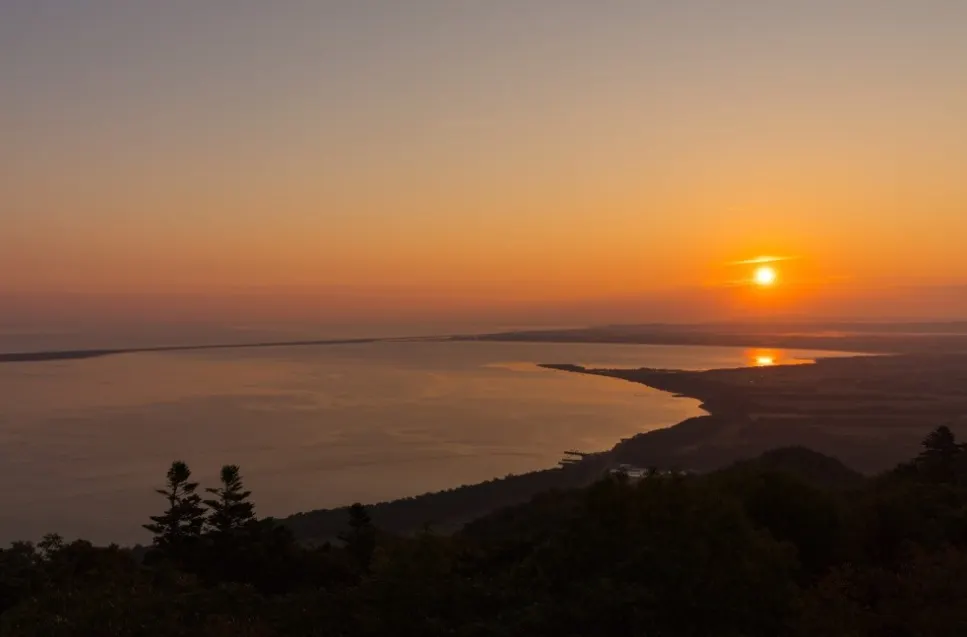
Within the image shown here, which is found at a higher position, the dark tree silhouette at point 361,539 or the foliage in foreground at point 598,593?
the foliage in foreground at point 598,593

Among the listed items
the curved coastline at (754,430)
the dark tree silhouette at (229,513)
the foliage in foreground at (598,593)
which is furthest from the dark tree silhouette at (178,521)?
the curved coastline at (754,430)

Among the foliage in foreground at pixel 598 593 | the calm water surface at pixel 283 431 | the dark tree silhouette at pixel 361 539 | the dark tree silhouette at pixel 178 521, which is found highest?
the foliage in foreground at pixel 598 593

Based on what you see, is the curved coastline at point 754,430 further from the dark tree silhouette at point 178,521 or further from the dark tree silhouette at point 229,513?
the dark tree silhouette at point 229,513

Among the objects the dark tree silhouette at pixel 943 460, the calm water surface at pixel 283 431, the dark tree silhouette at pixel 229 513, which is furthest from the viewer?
the calm water surface at pixel 283 431

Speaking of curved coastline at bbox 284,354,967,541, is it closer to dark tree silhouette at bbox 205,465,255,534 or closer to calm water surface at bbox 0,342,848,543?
calm water surface at bbox 0,342,848,543

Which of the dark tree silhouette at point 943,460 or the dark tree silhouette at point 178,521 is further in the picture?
the dark tree silhouette at point 943,460

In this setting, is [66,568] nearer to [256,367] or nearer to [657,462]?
[657,462]

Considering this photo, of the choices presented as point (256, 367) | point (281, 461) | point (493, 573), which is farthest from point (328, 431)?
point (256, 367)

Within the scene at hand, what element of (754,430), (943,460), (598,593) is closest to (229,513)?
(598,593)

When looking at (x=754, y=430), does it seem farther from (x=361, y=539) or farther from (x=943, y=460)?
(x=361, y=539)
